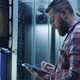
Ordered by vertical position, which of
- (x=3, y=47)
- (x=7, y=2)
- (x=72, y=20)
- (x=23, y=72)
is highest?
(x=7, y=2)

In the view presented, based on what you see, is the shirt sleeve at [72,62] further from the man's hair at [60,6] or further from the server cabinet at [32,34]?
the server cabinet at [32,34]

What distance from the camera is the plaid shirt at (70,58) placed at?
88 centimetres

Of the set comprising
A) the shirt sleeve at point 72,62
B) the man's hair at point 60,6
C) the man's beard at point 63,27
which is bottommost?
the shirt sleeve at point 72,62

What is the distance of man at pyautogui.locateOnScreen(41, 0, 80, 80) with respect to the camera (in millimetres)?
878

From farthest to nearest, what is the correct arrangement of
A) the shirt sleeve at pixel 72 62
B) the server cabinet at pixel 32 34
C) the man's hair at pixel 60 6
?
the server cabinet at pixel 32 34 → the man's hair at pixel 60 6 → the shirt sleeve at pixel 72 62

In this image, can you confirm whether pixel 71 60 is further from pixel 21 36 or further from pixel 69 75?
pixel 21 36

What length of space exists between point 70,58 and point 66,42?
69 millimetres

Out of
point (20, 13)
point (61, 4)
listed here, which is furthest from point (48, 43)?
point (61, 4)

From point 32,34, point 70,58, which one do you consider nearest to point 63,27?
point 70,58

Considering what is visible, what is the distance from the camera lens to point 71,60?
0.88m

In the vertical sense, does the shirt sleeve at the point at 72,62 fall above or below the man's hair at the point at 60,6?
below

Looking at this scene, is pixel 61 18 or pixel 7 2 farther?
pixel 7 2

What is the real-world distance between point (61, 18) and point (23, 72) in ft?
4.91

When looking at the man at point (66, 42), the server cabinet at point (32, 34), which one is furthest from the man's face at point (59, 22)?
the server cabinet at point (32, 34)
